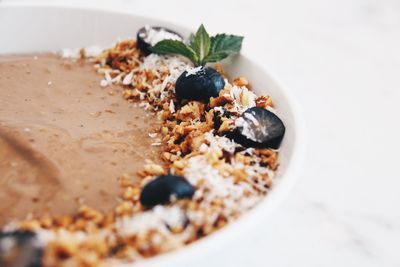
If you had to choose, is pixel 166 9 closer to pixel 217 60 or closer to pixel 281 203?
pixel 217 60

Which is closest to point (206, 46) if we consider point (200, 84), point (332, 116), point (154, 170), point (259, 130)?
point (200, 84)

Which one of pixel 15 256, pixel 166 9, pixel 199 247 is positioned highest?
pixel 199 247

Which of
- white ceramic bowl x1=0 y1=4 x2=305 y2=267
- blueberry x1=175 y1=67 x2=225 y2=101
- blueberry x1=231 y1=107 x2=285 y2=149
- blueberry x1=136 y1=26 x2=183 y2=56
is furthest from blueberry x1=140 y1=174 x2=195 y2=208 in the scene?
blueberry x1=136 y1=26 x2=183 y2=56

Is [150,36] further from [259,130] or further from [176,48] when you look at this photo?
[259,130]

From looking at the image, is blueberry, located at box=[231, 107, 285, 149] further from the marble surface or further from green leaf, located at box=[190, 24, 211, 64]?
green leaf, located at box=[190, 24, 211, 64]

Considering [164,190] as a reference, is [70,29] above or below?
below

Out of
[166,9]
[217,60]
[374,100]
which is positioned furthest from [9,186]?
[166,9]
